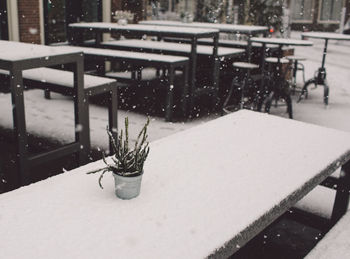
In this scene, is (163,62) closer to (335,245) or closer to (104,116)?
(104,116)

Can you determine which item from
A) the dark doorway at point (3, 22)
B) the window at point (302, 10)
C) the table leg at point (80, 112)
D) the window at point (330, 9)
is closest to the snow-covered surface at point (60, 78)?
the table leg at point (80, 112)

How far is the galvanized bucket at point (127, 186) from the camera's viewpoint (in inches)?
65.1

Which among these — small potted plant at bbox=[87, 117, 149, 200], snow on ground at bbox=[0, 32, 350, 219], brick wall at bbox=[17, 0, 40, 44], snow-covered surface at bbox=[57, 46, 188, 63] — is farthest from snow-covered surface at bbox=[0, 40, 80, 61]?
brick wall at bbox=[17, 0, 40, 44]

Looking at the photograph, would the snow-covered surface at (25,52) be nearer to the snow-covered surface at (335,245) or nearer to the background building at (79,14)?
the snow-covered surface at (335,245)

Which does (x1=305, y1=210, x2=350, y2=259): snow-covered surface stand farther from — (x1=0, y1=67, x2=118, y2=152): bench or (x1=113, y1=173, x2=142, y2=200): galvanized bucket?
(x1=0, y1=67, x2=118, y2=152): bench

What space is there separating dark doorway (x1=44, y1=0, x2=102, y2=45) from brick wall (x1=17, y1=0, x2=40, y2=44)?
0.28 meters

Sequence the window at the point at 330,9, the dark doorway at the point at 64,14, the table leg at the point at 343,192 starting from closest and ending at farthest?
the table leg at the point at 343,192 → the dark doorway at the point at 64,14 → the window at the point at 330,9

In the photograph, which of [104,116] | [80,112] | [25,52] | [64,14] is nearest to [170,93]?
[104,116]

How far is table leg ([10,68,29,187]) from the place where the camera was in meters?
3.20

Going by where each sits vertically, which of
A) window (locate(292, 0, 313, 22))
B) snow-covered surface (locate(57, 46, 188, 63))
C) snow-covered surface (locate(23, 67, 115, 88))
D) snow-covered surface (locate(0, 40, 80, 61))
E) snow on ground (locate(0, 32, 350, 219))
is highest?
window (locate(292, 0, 313, 22))

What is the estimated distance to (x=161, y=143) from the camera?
7.93 ft

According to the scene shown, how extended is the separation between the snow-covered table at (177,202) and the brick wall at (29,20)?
622 centimetres

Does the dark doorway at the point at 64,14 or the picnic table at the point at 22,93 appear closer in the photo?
the picnic table at the point at 22,93

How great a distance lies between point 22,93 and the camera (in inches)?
129
